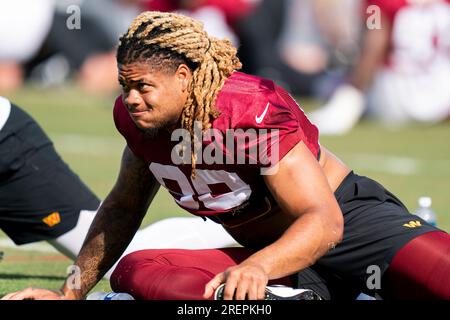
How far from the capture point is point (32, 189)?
17.7ft

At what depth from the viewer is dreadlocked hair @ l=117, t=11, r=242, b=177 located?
4.03 m

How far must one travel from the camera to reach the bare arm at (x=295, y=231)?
3726mm

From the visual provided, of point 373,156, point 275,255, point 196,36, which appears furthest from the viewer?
point 373,156

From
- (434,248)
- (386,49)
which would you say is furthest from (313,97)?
(434,248)

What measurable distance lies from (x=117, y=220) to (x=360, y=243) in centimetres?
97

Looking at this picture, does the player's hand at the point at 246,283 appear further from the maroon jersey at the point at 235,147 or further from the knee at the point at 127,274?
the knee at the point at 127,274

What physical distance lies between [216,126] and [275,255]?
1.79ft

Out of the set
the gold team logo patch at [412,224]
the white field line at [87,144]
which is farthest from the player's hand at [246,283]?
the white field line at [87,144]

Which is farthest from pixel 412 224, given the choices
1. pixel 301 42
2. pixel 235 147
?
pixel 301 42

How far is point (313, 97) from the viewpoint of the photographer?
14352 mm

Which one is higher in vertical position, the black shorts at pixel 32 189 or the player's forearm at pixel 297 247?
the player's forearm at pixel 297 247

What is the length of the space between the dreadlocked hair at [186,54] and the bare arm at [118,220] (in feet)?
1.45
